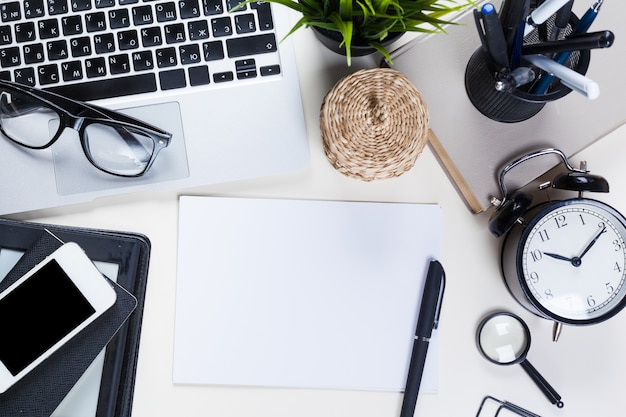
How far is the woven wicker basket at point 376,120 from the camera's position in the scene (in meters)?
0.56

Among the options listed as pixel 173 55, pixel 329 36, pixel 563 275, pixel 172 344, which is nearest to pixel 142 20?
pixel 173 55

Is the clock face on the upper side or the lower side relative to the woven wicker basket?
lower

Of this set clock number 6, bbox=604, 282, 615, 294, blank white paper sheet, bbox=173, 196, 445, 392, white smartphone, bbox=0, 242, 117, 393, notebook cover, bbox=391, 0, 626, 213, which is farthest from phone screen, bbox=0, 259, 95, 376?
clock number 6, bbox=604, 282, 615, 294

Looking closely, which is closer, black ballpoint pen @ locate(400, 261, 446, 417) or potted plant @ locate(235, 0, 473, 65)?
potted plant @ locate(235, 0, 473, 65)

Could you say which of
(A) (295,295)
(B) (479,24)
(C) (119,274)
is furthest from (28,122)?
(B) (479,24)

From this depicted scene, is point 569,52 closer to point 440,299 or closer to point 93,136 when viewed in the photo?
point 440,299

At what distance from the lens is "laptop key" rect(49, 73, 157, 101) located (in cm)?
61

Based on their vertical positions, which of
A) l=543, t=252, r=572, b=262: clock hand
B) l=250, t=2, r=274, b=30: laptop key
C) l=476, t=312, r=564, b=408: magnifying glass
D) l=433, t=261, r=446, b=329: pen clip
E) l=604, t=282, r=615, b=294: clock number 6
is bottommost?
l=476, t=312, r=564, b=408: magnifying glass

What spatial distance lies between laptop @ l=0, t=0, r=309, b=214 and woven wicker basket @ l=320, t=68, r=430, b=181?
0.25 feet

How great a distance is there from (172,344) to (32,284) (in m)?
0.15

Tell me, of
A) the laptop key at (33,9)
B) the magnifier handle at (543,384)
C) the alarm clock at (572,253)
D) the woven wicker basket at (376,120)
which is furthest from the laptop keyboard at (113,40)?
the magnifier handle at (543,384)

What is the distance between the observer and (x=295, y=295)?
0.65 meters

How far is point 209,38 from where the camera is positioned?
2.01ft

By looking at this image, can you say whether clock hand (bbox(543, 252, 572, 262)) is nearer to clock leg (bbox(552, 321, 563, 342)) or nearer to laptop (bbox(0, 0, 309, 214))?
clock leg (bbox(552, 321, 563, 342))
